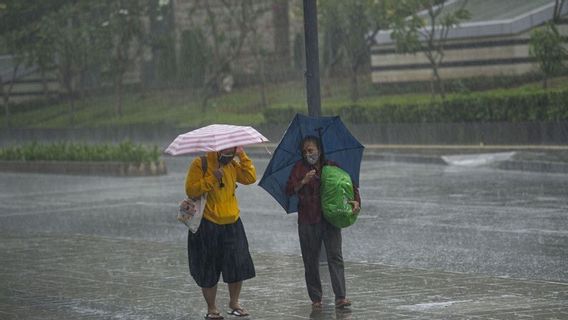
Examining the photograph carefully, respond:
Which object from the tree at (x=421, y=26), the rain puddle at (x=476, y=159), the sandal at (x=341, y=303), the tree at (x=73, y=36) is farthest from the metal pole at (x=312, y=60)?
the tree at (x=73, y=36)

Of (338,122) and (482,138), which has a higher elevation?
(338,122)

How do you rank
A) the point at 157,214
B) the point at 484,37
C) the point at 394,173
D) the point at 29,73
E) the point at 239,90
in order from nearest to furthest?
the point at 157,214 → the point at 394,173 → the point at 484,37 → the point at 239,90 → the point at 29,73

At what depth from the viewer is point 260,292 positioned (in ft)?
39.0

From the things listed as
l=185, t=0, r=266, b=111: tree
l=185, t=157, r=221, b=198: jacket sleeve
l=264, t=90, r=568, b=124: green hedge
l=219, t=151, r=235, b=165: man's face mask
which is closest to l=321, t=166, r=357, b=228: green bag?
l=219, t=151, r=235, b=165: man's face mask

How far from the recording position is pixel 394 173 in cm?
2716

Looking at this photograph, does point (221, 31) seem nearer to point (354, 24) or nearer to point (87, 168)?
point (354, 24)

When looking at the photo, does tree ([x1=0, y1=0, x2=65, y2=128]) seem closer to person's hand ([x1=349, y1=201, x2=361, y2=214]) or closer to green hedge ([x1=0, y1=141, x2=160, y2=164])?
green hedge ([x1=0, y1=141, x2=160, y2=164])

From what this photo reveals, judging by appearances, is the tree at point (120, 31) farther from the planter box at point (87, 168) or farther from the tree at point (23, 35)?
the planter box at point (87, 168)

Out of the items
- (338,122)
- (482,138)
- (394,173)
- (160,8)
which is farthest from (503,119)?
(160,8)

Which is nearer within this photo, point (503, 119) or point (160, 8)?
point (503, 119)

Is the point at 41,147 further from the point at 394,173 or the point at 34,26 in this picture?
the point at 34,26

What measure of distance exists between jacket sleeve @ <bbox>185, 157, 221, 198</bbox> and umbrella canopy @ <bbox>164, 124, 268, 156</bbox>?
0.15 metres

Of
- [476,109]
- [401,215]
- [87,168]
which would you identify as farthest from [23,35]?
[401,215]

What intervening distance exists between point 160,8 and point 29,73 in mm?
9254
